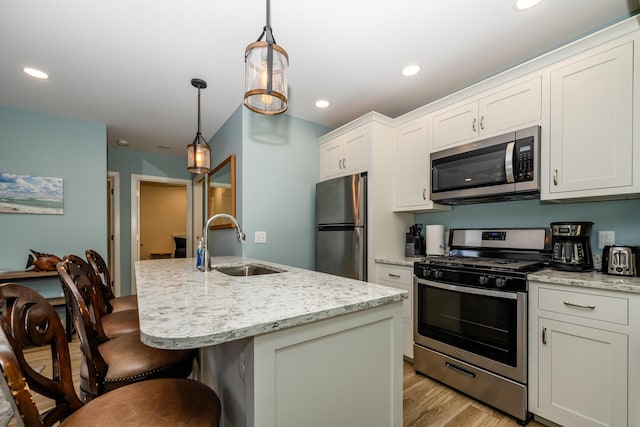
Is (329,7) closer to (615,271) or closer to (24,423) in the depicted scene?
(24,423)

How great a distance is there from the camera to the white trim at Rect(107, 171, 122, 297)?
4.43 metres

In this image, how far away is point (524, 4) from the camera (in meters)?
1.63

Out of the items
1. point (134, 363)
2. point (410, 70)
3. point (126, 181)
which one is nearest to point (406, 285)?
point (410, 70)

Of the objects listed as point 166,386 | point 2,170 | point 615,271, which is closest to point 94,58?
point 2,170

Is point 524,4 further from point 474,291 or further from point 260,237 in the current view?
point 260,237

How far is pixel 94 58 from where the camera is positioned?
2.18m

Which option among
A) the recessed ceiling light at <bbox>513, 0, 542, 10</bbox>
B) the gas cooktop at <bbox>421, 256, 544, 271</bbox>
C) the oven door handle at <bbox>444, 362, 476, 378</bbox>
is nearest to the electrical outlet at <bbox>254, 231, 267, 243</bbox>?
the gas cooktop at <bbox>421, 256, 544, 271</bbox>

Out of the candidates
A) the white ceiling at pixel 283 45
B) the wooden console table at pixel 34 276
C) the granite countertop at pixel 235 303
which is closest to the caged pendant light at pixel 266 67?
the white ceiling at pixel 283 45

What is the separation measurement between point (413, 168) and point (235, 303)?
2.19 m

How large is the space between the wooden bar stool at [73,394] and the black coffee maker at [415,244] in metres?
2.27

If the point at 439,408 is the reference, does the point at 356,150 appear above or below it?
above

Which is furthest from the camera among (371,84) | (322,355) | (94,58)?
(371,84)

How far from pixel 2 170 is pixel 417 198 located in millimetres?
4338

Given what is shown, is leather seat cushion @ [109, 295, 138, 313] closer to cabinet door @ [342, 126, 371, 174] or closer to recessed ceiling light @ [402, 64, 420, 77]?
cabinet door @ [342, 126, 371, 174]
